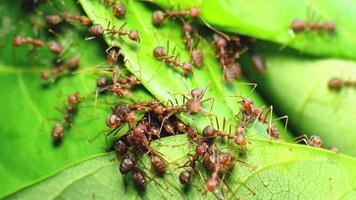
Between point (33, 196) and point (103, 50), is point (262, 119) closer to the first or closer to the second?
point (103, 50)

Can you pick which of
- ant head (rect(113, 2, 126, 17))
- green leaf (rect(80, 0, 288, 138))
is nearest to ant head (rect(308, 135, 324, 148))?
green leaf (rect(80, 0, 288, 138))

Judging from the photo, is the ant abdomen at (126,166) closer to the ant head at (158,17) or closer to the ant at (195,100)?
the ant at (195,100)

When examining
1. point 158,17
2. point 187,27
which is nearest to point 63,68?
point 158,17

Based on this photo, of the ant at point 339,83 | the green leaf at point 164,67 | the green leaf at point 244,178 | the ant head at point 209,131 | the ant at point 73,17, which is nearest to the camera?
the green leaf at point 244,178

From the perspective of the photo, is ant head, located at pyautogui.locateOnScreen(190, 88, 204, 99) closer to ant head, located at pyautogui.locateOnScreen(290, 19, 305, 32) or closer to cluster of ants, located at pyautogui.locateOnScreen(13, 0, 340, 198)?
cluster of ants, located at pyautogui.locateOnScreen(13, 0, 340, 198)

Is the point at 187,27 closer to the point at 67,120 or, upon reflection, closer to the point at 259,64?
the point at 259,64

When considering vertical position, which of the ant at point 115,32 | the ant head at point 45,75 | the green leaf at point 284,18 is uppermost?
the green leaf at point 284,18

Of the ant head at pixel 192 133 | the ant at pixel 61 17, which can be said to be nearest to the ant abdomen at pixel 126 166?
the ant head at pixel 192 133
